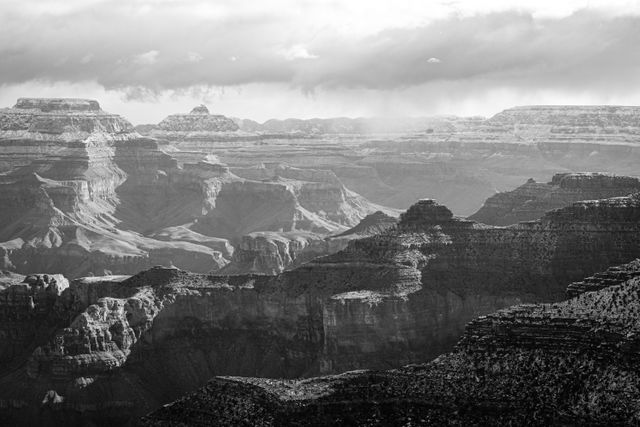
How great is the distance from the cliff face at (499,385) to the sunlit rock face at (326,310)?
2663 cm

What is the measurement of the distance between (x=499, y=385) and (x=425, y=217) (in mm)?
44366

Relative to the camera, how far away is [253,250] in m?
176

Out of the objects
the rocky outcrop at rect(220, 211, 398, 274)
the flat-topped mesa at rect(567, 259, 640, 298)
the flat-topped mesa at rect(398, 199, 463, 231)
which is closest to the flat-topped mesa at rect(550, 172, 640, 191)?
the flat-topped mesa at rect(398, 199, 463, 231)

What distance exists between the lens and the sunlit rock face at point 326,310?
117 m

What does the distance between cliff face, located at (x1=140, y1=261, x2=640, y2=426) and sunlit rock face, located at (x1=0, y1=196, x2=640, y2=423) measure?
2663 cm

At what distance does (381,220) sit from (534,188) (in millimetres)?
18788

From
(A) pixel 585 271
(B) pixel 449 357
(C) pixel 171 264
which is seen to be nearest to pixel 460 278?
(A) pixel 585 271

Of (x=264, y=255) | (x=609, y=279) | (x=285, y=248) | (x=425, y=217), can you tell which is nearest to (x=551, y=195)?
(x=425, y=217)

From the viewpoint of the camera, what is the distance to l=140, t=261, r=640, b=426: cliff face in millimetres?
79125

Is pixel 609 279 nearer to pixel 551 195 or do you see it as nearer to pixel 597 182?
pixel 597 182

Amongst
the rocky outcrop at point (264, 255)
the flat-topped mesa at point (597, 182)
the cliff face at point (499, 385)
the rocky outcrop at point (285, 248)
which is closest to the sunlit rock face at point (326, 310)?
the flat-topped mesa at point (597, 182)

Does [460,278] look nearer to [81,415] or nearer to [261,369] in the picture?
[261,369]

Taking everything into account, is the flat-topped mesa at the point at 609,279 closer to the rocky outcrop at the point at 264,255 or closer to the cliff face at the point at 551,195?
the cliff face at the point at 551,195

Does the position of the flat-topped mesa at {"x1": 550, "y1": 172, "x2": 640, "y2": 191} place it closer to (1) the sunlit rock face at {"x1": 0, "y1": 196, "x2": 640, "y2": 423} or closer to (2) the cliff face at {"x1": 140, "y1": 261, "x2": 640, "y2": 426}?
(1) the sunlit rock face at {"x1": 0, "y1": 196, "x2": 640, "y2": 423}
